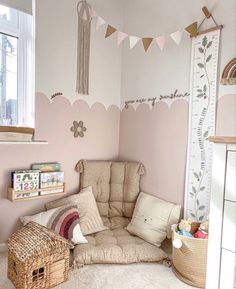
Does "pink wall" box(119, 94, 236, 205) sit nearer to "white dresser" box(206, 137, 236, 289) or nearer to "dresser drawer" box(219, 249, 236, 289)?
"white dresser" box(206, 137, 236, 289)

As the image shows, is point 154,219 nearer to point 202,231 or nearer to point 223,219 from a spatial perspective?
point 202,231

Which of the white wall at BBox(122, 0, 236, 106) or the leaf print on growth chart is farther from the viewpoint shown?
the leaf print on growth chart

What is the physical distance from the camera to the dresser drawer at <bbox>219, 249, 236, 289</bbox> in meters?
1.29

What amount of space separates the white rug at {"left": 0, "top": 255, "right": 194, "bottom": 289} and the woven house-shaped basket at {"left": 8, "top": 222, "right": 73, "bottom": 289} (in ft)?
0.29

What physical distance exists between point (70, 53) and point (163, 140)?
119 cm

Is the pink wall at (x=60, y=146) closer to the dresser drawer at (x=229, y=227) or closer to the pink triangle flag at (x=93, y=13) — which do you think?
the pink triangle flag at (x=93, y=13)

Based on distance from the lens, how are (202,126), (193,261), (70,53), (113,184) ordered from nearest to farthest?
(193,261) → (202,126) → (70,53) → (113,184)

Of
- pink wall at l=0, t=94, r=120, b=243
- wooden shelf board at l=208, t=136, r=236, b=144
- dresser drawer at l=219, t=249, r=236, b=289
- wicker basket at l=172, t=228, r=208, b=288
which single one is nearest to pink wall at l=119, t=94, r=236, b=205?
pink wall at l=0, t=94, r=120, b=243

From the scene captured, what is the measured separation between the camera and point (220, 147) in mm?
1315

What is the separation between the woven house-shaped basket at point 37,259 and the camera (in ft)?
5.09

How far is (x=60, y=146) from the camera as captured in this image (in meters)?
2.39

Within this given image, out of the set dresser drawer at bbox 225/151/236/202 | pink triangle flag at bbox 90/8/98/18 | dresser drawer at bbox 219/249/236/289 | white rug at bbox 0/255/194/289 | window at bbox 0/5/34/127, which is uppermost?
pink triangle flag at bbox 90/8/98/18

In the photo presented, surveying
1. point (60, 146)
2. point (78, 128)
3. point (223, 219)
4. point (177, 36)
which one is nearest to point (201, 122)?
point (177, 36)

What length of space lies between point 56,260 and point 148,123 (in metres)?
1.42
